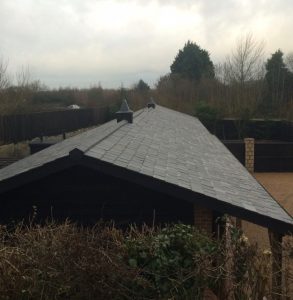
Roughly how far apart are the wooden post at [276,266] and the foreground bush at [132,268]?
0.13 m

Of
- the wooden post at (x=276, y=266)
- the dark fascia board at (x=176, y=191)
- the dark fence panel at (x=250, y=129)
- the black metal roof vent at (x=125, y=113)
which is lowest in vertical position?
the dark fence panel at (x=250, y=129)

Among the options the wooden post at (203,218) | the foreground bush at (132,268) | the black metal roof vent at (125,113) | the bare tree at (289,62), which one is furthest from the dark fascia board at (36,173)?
the bare tree at (289,62)

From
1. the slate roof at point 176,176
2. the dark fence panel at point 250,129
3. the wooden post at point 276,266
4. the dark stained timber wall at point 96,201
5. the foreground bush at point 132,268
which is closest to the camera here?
the foreground bush at point 132,268

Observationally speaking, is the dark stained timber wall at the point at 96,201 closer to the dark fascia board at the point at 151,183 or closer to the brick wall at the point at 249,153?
the dark fascia board at the point at 151,183

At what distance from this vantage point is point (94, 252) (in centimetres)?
498

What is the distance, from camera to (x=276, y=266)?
5.84 metres

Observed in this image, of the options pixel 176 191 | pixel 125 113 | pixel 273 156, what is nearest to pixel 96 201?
pixel 176 191

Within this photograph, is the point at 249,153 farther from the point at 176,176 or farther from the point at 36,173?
the point at 36,173

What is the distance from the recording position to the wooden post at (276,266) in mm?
5340

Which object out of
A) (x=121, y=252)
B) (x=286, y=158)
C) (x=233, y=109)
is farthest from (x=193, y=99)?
(x=121, y=252)

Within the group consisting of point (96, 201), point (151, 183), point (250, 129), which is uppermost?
point (151, 183)

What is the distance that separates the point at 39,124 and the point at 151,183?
23415mm

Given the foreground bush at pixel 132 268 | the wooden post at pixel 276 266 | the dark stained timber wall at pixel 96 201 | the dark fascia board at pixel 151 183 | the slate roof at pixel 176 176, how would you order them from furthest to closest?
the dark stained timber wall at pixel 96 201 < the slate roof at pixel 176 176 < the dark fascia board at pixel 151 183 < the wooden post at pixel 276 266 < the foreground bush at pixel 132 268

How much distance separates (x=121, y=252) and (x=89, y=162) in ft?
5.89
